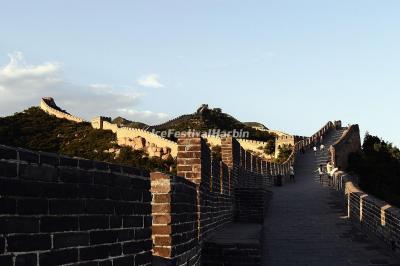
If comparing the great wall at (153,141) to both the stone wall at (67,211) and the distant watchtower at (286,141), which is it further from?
the stone wall at (67,211)

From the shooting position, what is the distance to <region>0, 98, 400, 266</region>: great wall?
119 inches

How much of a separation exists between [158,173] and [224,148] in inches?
337

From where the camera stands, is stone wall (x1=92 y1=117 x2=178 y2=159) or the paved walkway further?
stone wall (x1=92 y1=117 x2=178 y2=159)

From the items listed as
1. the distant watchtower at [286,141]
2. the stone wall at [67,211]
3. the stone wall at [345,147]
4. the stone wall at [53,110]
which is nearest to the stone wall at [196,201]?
the stone wall at [67,211]

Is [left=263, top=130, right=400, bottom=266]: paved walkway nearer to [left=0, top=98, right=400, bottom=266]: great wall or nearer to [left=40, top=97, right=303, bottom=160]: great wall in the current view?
[left=0, top=98, right=400, bottom=266]: great wall

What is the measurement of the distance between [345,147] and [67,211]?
4220 cm

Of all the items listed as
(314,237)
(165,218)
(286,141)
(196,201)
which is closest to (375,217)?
(314,237)

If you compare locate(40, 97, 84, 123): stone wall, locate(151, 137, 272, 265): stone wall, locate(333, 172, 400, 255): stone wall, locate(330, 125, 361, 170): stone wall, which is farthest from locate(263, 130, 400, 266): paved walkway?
locate(40, 97, 84, 123): stone wall

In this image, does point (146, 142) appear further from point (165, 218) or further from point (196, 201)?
point (165, 218)

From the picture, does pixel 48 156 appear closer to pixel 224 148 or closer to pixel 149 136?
pixel 224 148

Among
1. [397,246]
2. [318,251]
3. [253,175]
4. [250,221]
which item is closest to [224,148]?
[250,221]

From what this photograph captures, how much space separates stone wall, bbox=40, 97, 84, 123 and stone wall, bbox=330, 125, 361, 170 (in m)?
50.4

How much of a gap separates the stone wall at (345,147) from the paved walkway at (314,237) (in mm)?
17707

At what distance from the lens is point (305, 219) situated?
1672cm
